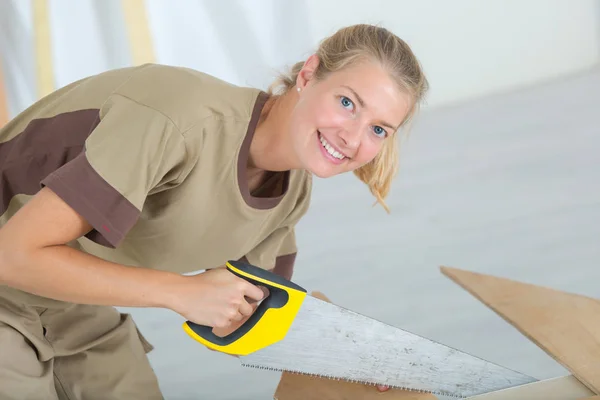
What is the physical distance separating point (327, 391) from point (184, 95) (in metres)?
0.67

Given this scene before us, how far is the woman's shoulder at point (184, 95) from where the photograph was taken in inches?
51.0

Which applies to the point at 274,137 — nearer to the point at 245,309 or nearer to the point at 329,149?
Answer: the point at 329,149

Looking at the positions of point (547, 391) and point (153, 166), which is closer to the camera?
point (153, 166)

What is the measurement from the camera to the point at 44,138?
1.39 m

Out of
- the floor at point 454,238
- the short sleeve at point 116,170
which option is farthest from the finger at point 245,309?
the floor at point 454,238

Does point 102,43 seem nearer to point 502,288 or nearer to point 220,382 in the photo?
point 220,382

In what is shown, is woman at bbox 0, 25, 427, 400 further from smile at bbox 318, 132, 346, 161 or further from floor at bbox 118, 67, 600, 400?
floor at bbox 118, 67, 600, 400

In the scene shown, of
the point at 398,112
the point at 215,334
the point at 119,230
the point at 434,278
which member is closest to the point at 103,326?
the point at 215,334

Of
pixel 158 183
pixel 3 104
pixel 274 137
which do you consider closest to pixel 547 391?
pixel 274 137

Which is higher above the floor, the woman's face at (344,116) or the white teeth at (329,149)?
the woman's face at (344,116)

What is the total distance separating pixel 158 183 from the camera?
1341mm

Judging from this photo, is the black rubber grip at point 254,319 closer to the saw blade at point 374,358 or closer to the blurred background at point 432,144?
the saw blade at point 374,358

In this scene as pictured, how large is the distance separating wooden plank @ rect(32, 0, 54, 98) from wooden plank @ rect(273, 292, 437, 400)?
8.69 ft

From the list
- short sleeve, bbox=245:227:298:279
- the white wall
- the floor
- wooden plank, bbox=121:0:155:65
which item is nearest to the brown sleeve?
short sleeve, bbox=245:227:298:279
